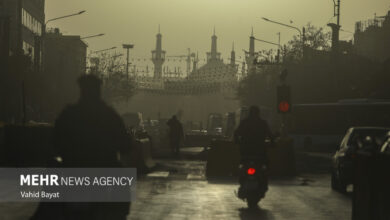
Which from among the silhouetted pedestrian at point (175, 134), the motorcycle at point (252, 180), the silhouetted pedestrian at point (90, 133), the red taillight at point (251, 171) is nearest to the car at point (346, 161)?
the motorcycle at point (252, 180)

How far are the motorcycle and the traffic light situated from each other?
1426 cm

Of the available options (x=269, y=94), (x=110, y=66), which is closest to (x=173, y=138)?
(x=269, y=94)

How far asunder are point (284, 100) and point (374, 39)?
413ft

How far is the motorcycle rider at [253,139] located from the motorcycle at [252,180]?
9cm

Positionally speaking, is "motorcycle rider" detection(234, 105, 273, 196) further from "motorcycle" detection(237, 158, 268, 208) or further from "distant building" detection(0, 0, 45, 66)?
"distant building" detection(0, 0, 45, 66)

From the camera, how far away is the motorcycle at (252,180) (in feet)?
57.5

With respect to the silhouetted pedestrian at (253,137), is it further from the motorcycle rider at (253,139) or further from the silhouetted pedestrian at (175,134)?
the silhouetted pedestrian at (175,134)

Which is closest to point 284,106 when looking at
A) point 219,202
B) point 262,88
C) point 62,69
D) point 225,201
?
point 225,201

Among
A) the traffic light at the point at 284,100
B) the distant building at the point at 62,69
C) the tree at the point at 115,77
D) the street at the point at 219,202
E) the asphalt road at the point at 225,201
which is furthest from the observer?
the tree at the point at 115,77

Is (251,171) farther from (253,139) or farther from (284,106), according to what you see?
(284,106)

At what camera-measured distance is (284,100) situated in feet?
105

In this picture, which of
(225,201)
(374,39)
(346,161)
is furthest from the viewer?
(374,39)

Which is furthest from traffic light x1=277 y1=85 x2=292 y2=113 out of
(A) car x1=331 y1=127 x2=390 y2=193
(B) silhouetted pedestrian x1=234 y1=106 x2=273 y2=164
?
(B) silhouetted pedestrian x1=234 y1=106 x2=273 y2=164

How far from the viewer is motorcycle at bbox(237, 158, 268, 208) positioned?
57.5 feet
